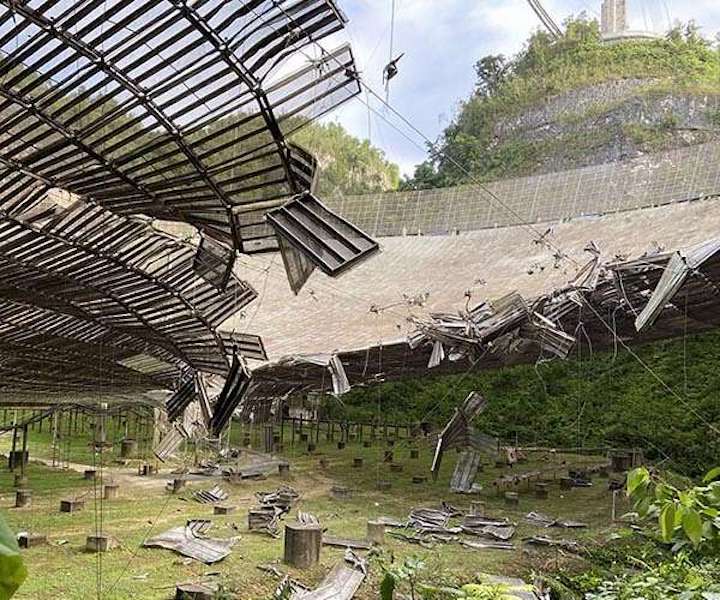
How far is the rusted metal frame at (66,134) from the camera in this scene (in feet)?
19.9

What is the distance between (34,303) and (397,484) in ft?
25.3

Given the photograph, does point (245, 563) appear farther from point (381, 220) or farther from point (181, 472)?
point (381, 220)

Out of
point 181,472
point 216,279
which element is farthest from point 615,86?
point 216,279

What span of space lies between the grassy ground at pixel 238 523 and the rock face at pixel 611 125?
18.2 m

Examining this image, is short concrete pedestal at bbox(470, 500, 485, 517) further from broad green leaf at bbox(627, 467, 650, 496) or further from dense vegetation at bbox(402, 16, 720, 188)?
dense vegetation at bbox(402, 16, 720, 188)

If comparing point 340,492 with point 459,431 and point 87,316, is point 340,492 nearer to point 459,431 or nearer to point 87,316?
point 459,431

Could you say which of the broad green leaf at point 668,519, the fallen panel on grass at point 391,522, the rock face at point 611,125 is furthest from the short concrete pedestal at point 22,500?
the rock face at point 611,125

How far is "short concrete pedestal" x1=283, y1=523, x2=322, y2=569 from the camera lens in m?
8.16

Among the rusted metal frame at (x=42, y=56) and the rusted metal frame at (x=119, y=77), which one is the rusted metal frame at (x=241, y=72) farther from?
the rusted metal frame at (x=119, y=77)

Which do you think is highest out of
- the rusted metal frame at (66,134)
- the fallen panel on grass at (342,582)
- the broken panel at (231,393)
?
the rusted metal frame at (66,134)

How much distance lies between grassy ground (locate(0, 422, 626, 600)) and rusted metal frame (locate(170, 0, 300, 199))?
13.7 ft

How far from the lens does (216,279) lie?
9273mm

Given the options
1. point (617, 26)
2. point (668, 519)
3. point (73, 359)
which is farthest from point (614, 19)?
point (668, 519)

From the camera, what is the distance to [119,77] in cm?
599
